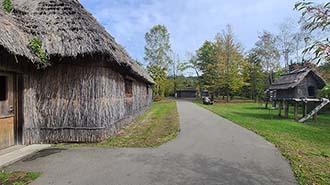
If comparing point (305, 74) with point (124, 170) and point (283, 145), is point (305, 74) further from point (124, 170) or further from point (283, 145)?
point (124, 170)

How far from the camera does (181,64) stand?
53781mm

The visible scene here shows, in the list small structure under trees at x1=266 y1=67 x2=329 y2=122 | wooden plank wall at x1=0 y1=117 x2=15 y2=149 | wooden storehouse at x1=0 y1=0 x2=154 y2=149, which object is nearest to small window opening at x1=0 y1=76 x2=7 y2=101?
wooden storehouse at x1=0 y1=0 x2=154 y2=149

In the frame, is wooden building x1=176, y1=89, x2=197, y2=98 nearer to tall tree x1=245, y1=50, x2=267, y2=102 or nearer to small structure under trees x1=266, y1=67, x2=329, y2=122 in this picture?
tall tree x1=245, y1=50, x2=267, y2=102

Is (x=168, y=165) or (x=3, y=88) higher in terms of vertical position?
(x=3, y=88)

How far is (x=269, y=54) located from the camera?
133ft

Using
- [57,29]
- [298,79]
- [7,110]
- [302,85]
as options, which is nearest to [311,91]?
[302,85]

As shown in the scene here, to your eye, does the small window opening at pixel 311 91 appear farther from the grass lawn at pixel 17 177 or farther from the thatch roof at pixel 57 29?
the grass lawn at pixel 17 177

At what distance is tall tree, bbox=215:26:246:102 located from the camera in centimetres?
3600

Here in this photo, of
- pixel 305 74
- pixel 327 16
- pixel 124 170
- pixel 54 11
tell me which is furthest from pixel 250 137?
pixel 305 74

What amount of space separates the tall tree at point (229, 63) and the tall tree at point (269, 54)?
22.0 feet

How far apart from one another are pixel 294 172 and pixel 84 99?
6562mm

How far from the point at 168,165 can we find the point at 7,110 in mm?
5321

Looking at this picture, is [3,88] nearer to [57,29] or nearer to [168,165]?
[57,29]

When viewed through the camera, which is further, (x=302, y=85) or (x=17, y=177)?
(x=302, y=85)
